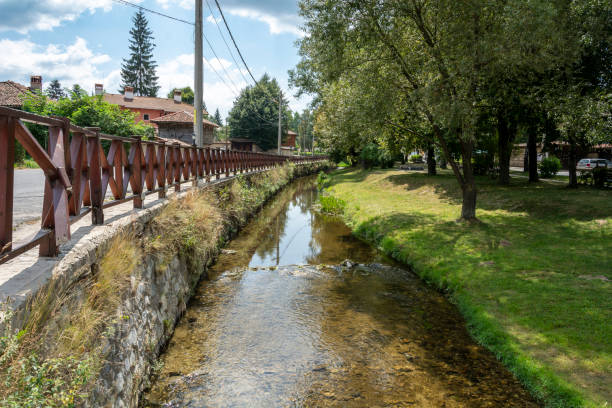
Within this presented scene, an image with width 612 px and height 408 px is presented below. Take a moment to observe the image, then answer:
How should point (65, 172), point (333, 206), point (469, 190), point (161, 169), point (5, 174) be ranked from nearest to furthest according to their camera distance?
point (5, 174) < point (65, 172) < point (161, 169) < point (469, 190) < point (333, 206)

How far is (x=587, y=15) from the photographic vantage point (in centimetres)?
1238

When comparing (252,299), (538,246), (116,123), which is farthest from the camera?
(116,123)

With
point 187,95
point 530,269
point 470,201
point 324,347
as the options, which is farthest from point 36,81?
point 530,269

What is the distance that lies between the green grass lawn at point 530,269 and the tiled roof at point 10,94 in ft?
108

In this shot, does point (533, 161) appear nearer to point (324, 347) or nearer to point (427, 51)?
point (427, 51)

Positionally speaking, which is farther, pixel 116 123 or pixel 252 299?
pixel 116 123

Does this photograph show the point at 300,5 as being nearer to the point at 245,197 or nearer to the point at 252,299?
the point at 245,197

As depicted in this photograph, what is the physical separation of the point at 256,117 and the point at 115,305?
6112 centimetres

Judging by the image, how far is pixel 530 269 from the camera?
7.94m

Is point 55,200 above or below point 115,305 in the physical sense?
above

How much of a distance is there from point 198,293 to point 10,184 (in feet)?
16.5

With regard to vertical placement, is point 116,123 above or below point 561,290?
above

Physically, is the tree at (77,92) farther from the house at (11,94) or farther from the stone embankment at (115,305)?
the stone embankment at (115,305)

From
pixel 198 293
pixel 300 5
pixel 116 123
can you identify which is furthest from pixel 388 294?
pixel 116 123
